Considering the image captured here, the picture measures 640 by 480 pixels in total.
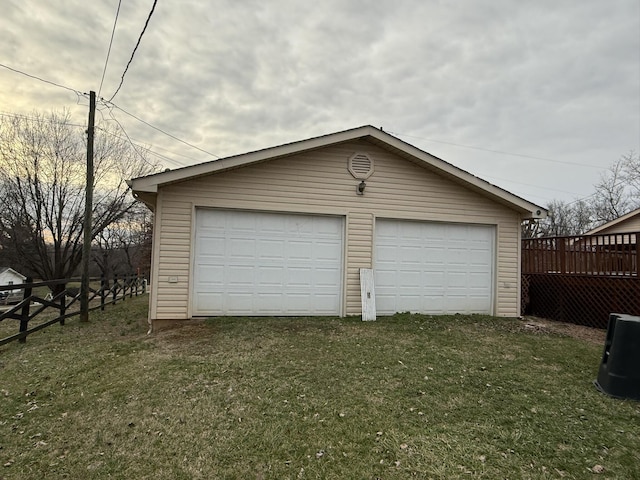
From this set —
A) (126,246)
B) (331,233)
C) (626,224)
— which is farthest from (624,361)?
(126,246)

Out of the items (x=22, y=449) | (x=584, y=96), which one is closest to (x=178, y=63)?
(x=22, y=449)

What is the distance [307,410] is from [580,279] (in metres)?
8.08

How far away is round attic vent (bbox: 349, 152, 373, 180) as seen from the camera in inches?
311

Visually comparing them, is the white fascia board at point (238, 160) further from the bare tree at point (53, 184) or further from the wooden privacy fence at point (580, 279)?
the bare tree at point (53, 184)

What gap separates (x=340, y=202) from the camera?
784cm

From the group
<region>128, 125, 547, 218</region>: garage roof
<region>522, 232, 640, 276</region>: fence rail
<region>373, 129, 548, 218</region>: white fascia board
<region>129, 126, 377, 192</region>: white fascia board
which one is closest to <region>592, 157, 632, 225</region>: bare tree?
<region>522, 232, 640, 276</region>: fence rail

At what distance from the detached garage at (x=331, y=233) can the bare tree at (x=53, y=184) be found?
12.9m

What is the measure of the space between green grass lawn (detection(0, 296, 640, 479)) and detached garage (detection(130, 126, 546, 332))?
4.87 feet

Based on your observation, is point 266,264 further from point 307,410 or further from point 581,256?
point 581,256

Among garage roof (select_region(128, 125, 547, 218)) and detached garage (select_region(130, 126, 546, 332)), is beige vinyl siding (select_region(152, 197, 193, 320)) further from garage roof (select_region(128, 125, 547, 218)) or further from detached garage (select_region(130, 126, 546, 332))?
garage roof (select_region(128, 125, 547, 218))

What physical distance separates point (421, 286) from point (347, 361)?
3.91 meters

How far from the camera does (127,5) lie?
5.86 meters

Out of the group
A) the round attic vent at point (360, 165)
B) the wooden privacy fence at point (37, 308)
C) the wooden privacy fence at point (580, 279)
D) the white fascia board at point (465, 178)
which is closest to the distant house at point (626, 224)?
the wooden privacy fence at point (580, 279)

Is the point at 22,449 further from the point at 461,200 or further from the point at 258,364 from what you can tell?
the point at 461,200
